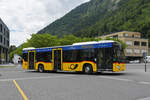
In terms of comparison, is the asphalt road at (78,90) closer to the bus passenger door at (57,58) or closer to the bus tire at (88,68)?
the bus tire at (88,68)

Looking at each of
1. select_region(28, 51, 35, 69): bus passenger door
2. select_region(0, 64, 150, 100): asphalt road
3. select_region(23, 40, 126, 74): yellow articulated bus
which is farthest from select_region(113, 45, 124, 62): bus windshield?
select_region(28, 51, 35, 69): bus passenger door

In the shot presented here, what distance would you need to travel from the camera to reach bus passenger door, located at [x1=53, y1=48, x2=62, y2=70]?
768 inches

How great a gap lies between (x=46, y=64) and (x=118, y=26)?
99.0 metres

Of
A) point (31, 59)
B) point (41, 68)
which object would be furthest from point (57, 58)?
point (31, 59)

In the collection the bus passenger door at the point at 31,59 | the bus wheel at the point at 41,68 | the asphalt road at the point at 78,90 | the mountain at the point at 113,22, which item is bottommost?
the asphalt road at the point at 78,90

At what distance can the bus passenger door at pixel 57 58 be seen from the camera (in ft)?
64.0

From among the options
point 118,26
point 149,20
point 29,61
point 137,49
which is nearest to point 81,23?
point 118,26

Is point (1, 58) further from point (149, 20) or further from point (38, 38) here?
point (149, 20)

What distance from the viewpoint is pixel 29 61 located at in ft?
73.8

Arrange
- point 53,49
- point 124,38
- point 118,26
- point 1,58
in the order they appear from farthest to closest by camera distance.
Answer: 1. point 118,26
2. point 124,38
3. point 1,58
4. point 53,49

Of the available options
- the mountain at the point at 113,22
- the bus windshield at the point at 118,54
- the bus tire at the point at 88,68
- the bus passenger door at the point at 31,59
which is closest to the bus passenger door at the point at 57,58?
the bus tire at the point at 88,68

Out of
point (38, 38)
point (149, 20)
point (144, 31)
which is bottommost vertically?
point (38, 38)

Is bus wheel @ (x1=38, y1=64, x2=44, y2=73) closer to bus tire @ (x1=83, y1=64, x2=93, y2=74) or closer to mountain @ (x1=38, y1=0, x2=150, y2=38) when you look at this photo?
bus tire @ (x1=83, y1=64, x2=93, y2=74)

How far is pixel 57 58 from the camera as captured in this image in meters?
19.8
